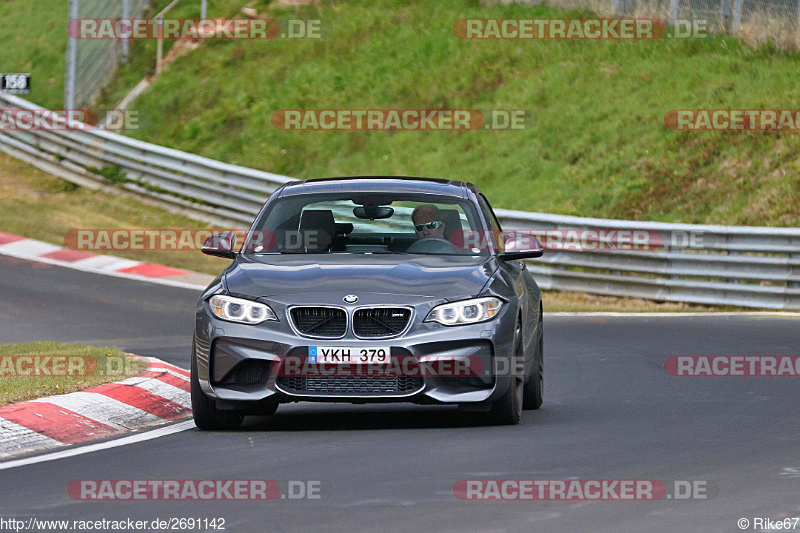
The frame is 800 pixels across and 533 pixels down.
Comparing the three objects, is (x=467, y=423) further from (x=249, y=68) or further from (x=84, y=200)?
(x=249, y=68)

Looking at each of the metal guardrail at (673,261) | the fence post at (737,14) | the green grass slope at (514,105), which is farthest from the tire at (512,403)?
the fence post at (737,14)

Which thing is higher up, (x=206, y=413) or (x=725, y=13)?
(x=725, y=13)

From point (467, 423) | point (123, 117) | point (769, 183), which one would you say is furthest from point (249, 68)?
point (467, 423)

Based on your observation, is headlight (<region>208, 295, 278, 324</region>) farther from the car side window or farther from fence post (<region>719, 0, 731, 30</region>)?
fence post (<region>719, 0, 731, 30</region>)

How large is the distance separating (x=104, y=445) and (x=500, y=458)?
228 centimetres

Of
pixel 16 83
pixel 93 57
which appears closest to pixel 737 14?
pixel 16 83

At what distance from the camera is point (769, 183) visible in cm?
2222

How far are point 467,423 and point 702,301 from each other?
10323mm

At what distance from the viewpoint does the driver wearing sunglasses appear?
394 inches

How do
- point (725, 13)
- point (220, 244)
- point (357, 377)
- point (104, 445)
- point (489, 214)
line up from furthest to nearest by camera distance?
point (725, 13)
point (489, 214)
point (220, 244)
point (357, 377)
point (104, 445)

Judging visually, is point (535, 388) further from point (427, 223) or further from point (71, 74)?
point (71, 74)

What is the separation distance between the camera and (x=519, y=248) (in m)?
9.72

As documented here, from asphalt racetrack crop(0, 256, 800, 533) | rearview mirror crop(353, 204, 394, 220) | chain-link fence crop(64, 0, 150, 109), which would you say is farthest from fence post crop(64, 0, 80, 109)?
rearview mirror crop(353, 204, 394, 220)

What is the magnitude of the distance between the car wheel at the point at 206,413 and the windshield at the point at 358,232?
1.16 meters
